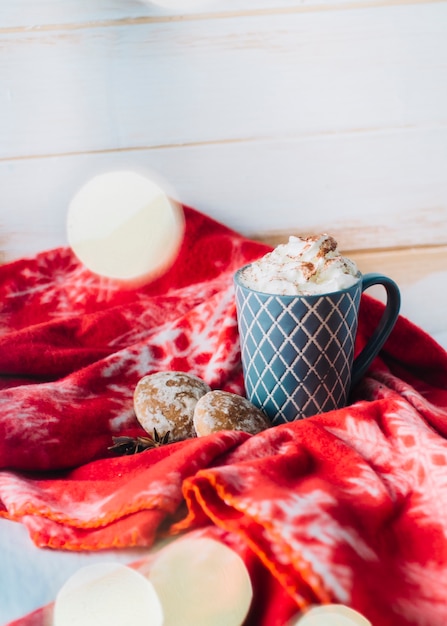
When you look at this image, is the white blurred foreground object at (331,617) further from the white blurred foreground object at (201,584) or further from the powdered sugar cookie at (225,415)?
the powdered sugar cookie at (225,415)

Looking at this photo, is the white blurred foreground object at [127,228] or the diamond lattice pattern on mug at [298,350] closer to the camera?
the diamond lattice pattern on mug at [298,350]

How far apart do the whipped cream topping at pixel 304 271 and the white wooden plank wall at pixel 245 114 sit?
384 mm

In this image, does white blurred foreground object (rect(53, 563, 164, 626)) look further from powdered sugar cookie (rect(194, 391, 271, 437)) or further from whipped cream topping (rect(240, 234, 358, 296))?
whipped cream topping (rect(240, 234, 358, 296))

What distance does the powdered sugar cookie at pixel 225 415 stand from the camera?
2.12ft

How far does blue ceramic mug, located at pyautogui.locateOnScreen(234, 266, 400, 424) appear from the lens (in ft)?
2.15

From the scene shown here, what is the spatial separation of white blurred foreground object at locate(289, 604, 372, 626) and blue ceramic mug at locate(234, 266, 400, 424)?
302 millimetres

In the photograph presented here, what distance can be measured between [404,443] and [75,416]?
381mm

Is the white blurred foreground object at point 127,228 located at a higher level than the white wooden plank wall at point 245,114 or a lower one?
lower

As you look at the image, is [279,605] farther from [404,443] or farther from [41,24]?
[41,24]

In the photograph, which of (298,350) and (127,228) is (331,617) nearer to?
(298,350)

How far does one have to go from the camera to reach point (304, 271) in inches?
26.2

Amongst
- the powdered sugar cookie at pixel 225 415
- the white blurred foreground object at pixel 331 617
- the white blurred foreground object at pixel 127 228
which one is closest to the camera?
the white blurred foreground object at pixel 331 617

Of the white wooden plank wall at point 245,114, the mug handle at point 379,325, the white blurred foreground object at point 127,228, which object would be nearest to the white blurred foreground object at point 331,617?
the mug handle at point 379,325

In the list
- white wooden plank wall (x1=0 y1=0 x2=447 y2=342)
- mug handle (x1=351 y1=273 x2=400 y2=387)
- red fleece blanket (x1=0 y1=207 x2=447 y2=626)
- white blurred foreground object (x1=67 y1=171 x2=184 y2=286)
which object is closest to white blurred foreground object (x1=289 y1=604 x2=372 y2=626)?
red fleece blanket (x1=0 y1=207 x2=447 y2=626)
